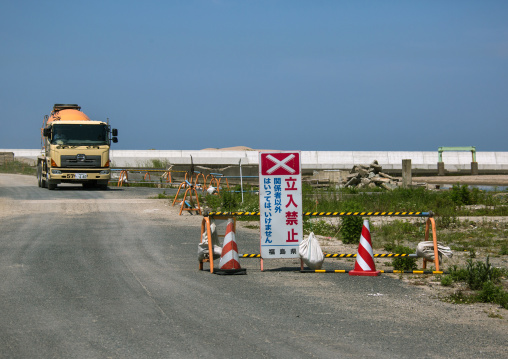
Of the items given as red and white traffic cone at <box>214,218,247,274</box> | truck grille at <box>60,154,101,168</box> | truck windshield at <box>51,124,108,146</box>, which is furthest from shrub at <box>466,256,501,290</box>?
truck grille at <box>60,154,101,168</box>

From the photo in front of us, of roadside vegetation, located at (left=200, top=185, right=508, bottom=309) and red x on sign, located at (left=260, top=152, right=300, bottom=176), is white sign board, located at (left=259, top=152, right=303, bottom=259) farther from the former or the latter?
roadside vegetation, located at (left=200, top=185, right=508, bottom=309)

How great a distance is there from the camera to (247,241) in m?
14.5

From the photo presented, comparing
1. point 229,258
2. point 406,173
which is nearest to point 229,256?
point 229,258

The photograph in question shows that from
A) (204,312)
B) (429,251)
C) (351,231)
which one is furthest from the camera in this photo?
(351,231)

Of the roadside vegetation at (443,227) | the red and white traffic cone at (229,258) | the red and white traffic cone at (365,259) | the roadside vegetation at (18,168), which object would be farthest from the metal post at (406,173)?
the roadside vegetation at (18,168)

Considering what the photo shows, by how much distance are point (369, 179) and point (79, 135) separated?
14.9 meters

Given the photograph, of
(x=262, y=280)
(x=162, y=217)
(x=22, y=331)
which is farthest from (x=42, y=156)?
(x=22, y=331)

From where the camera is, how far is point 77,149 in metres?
28.2

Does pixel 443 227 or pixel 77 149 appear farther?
pixel 77 149

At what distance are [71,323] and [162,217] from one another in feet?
41.4

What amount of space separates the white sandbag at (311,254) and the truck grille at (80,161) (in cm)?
2011

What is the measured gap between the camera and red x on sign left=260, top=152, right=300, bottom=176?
10.2 m

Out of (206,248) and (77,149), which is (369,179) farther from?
(206,248)

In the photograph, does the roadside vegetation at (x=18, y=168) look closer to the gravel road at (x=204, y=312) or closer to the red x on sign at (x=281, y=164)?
the gravel road at (x=204, y=312)
